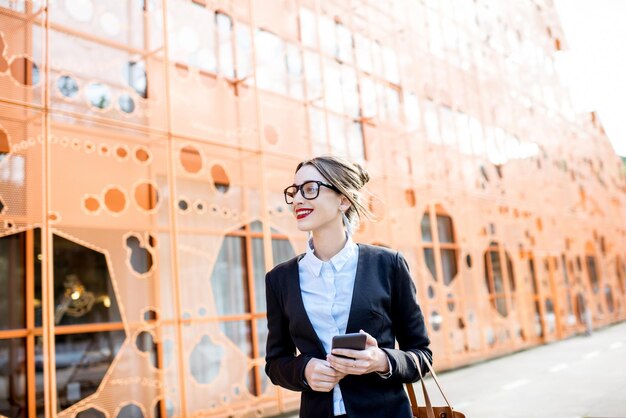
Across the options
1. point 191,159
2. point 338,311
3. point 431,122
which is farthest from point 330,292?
point 431,122

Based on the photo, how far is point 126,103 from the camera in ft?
21.7

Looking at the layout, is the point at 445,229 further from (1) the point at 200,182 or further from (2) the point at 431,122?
(1) the point at 200,182

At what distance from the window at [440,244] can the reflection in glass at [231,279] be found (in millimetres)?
4423

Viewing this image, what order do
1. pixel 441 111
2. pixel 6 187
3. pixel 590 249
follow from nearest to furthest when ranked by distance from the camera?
pixel 6 187 → pixel 441 111 → pixel 590 249

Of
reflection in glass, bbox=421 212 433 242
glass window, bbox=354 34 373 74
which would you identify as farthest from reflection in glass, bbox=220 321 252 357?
glass window, bbox=354 34 373 74

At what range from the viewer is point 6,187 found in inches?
215

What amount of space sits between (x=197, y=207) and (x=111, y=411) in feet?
8.10

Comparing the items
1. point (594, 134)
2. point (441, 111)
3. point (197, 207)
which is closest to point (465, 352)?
point (441, 111)

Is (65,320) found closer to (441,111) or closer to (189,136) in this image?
(189,136)

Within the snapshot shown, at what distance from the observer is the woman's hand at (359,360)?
1.59 m

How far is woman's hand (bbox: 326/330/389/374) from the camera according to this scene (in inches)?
62.4

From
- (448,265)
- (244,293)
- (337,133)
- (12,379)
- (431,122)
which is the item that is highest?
(431,122)

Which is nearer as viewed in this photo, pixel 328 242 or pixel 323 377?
pixel 323 377

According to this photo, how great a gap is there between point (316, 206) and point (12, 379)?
15.9ft
